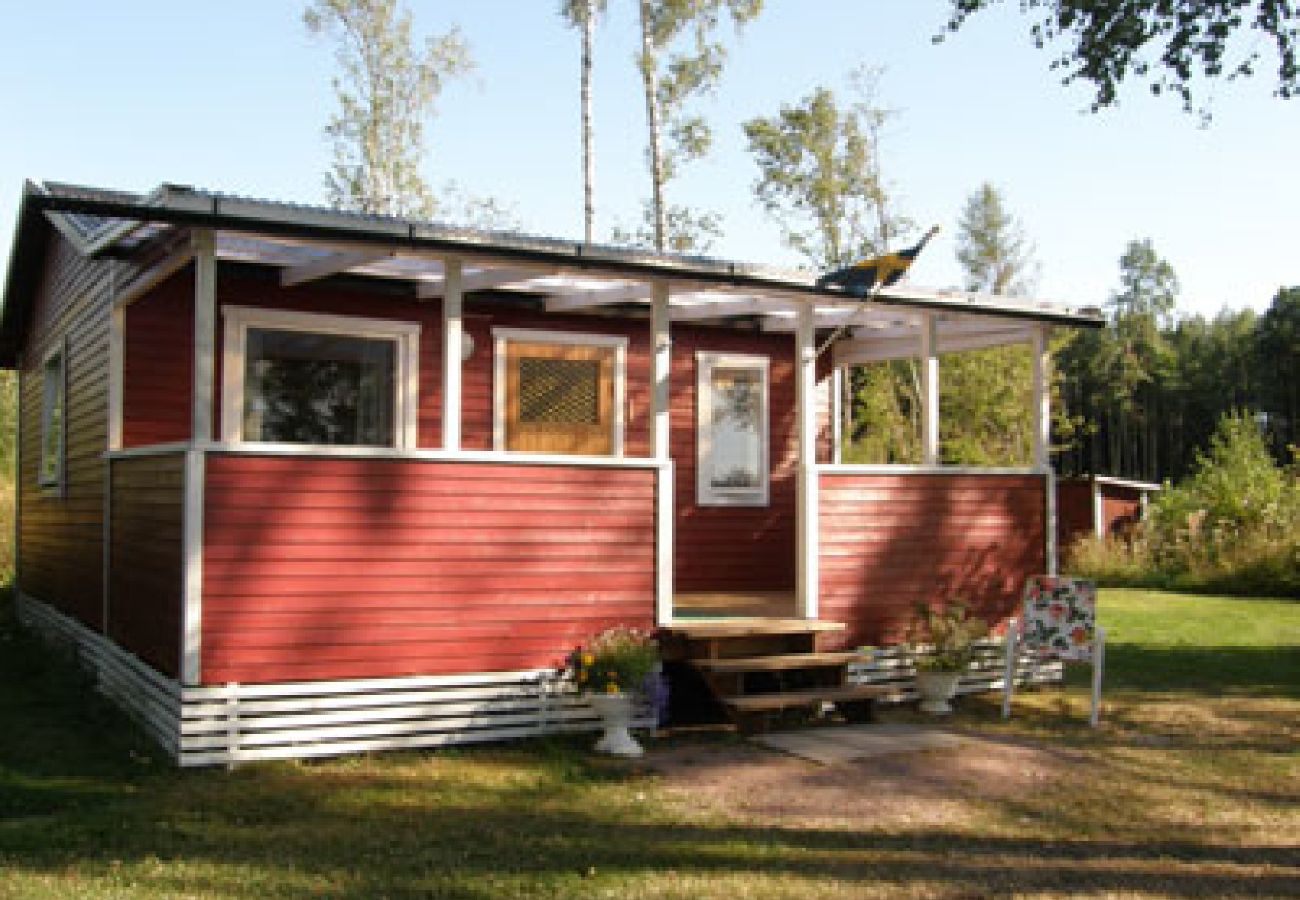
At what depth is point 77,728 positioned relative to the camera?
702 centimetres

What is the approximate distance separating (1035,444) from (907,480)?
1489mm

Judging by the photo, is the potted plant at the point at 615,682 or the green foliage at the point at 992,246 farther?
the green foliage at the point at 992,246

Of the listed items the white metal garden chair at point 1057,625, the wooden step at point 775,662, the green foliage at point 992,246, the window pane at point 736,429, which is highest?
the green foliage at point 992,246

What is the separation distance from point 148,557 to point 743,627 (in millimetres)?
3558

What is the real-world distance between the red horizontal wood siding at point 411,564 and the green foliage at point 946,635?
217 centimetres

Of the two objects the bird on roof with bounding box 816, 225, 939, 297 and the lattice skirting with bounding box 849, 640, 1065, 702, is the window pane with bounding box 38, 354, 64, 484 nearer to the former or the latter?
the bird on roof with bounding box 816, 225, 939, 297

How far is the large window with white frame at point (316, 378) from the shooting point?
331 inches

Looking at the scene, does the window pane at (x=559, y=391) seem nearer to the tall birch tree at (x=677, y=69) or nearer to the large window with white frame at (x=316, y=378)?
the large window with white frame at (x=316, y=378)

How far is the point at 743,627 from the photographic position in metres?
→ 7.38

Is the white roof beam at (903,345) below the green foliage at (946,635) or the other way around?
the other way around

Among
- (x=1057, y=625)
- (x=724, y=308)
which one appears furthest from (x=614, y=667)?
(x=724, y=308)

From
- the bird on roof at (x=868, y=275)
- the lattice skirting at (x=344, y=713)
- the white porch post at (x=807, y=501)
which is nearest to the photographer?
the lattice skirting at (x=344, y=713)

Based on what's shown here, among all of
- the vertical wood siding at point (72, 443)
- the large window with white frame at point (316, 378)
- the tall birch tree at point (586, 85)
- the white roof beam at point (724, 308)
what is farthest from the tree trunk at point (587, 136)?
the large window with white frame at point (316, 378)

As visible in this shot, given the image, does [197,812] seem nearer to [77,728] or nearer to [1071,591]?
[77,728]
